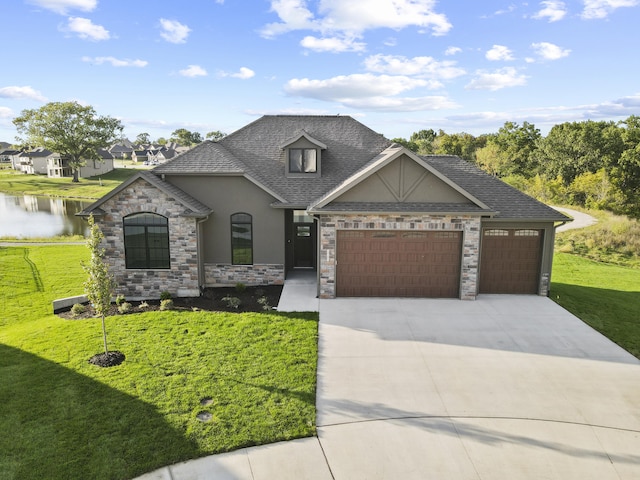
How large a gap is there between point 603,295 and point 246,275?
12.9m

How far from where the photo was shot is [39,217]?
43.1 meters

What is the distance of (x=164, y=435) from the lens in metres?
7.34

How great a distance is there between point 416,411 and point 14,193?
7557 cm

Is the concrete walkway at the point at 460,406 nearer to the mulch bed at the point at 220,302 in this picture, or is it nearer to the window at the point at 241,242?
the mulch bed at the point at 220,302

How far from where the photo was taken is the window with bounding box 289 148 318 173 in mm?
16938

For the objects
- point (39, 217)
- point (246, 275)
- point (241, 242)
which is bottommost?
point (39, 217)

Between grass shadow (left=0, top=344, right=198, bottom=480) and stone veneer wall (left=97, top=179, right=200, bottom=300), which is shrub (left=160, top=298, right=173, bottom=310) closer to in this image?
stone veneer wall (left=97, top=179, right=200, bottom=300)

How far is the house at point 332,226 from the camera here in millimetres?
14117

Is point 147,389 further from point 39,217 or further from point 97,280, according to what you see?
point 39,217

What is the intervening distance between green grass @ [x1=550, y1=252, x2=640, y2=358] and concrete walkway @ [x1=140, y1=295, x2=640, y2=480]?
976mm

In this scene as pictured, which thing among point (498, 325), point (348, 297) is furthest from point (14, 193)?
point (498, 325)

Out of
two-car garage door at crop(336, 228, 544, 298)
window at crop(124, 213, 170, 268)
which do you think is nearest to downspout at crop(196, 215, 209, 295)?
window at crop(124, 213, 170, 268)

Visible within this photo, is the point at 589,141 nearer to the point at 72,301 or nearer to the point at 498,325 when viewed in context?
the point at 498,325

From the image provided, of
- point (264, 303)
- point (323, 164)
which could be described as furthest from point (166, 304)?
point (323, 164)
